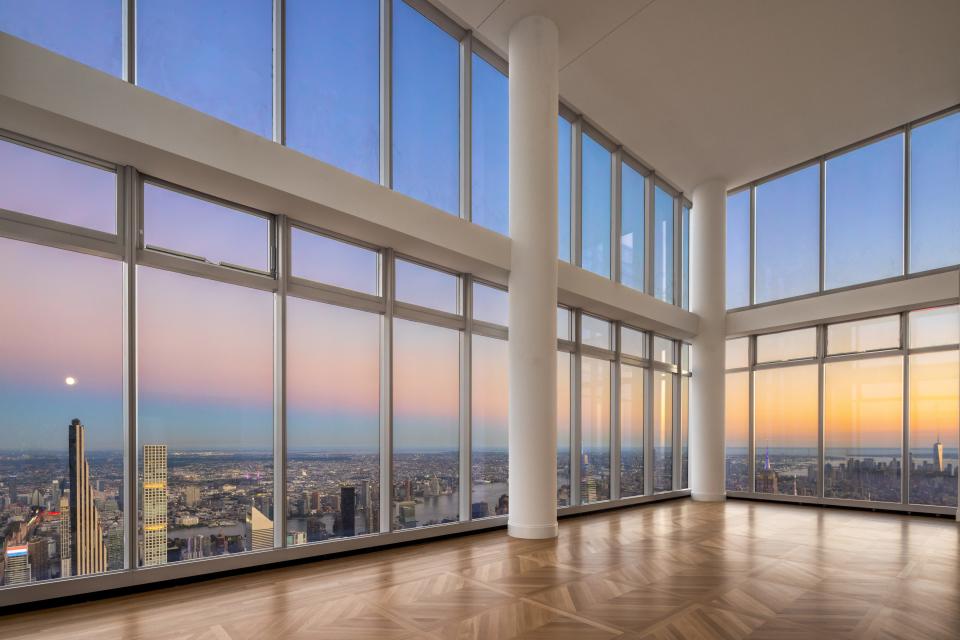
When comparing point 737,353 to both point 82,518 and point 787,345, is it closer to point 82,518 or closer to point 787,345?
point 787,345

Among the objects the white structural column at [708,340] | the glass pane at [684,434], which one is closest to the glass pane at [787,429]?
the white structural column at [708,340]

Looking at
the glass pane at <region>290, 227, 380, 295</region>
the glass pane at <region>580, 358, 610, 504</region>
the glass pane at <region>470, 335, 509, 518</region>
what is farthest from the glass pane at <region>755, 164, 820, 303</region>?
the glass pane at <region>290, 227, 380, 295</region>

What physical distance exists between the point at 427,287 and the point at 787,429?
7946 mm

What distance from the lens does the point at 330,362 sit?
569cm

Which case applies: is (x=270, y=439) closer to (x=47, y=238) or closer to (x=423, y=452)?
(x=423, y=452)

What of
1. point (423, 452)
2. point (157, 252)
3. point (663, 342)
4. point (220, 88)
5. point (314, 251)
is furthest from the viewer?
point (663, 342)

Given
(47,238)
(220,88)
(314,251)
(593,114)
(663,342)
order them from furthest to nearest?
(663,342)
(593,114)
(314,251)
(220,88)
(47,238)

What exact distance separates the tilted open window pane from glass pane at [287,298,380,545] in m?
0.27

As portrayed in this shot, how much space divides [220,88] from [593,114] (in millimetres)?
5715

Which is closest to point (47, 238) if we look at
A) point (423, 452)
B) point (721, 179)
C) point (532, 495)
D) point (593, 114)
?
point (423, 452)

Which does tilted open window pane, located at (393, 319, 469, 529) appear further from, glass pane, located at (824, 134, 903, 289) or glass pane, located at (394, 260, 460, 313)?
glass pane, located at (824, 134, 903, 289)

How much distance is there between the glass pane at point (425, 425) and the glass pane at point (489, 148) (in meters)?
1.66

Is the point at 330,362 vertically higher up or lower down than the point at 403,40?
lower down

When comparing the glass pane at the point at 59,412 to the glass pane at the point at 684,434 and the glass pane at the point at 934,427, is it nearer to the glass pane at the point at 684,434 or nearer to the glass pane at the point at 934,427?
the glass pane at the point at 684,434
